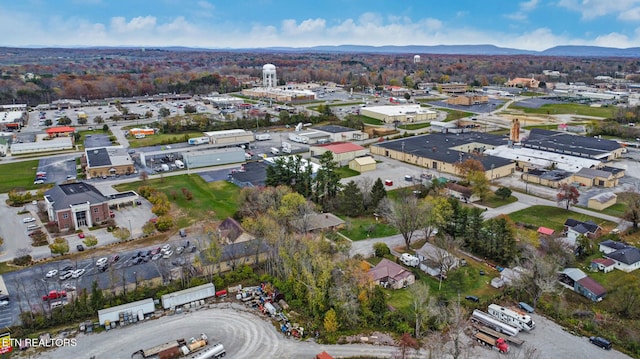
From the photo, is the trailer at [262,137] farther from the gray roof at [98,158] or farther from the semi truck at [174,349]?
the semi truck at [174,349]

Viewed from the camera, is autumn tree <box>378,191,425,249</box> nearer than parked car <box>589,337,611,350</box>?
No

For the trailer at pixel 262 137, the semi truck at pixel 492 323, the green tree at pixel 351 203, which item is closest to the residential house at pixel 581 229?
the semi truck at pixel 492 323

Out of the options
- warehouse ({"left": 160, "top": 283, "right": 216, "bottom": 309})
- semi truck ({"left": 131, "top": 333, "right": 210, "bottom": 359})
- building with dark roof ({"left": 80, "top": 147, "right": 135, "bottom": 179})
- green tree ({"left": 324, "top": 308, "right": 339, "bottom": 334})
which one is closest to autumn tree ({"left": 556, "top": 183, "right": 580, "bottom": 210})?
green tree ({"left": 324, "top": 308, "right": 339, "bottom": 334})

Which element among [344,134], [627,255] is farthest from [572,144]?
[627,255]

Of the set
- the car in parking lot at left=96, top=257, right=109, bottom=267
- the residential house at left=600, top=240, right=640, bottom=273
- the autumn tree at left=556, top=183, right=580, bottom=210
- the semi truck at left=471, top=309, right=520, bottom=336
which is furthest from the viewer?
the autumn tree at left=556, top=183, right=580, bottom=210

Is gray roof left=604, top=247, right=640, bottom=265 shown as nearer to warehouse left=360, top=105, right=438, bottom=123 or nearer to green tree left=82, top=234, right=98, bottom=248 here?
green tree left=82, top=234, right=98, bottom=248

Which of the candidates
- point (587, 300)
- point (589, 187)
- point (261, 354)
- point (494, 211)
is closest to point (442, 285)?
point (587, 300)
